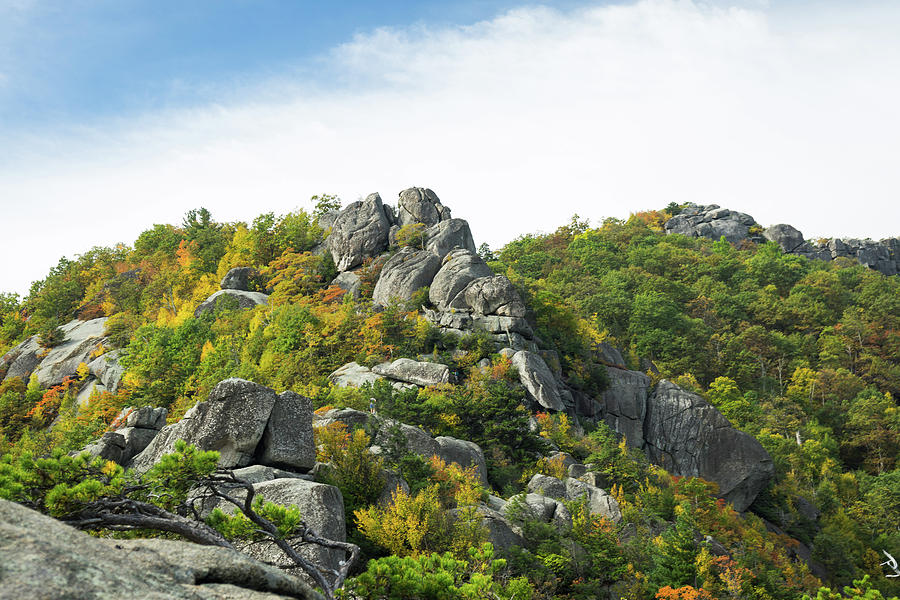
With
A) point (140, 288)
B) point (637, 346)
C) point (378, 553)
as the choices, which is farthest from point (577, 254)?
point (378, 553)

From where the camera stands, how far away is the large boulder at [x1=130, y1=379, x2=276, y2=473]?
16.7m

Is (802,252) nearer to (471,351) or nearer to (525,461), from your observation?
(471,351)

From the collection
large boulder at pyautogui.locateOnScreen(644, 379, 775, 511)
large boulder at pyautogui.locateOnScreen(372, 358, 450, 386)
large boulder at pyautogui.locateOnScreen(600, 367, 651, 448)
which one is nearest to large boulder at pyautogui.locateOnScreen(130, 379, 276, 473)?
large boulder at pyautogui.locateOnScreen(372, 358, 450, 386)

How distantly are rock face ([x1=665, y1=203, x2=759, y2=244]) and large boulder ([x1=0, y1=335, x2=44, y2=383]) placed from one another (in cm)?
9871

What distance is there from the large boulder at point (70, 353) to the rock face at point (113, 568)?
51.2 metres

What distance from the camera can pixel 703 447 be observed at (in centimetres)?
4278

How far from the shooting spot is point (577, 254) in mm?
81688

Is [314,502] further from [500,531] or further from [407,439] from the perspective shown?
[407,439]

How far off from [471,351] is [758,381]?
125 ft

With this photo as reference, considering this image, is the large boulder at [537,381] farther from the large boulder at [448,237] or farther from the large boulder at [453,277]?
the large boulder at [448,237]

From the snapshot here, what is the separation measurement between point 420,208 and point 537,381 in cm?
2326

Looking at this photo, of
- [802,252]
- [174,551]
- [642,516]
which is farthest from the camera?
[802,252]

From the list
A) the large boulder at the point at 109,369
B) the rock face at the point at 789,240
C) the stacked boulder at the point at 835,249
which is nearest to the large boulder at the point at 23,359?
the large boulder at the point at 109,369

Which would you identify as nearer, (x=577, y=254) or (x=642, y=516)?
(x=642, y=516)
